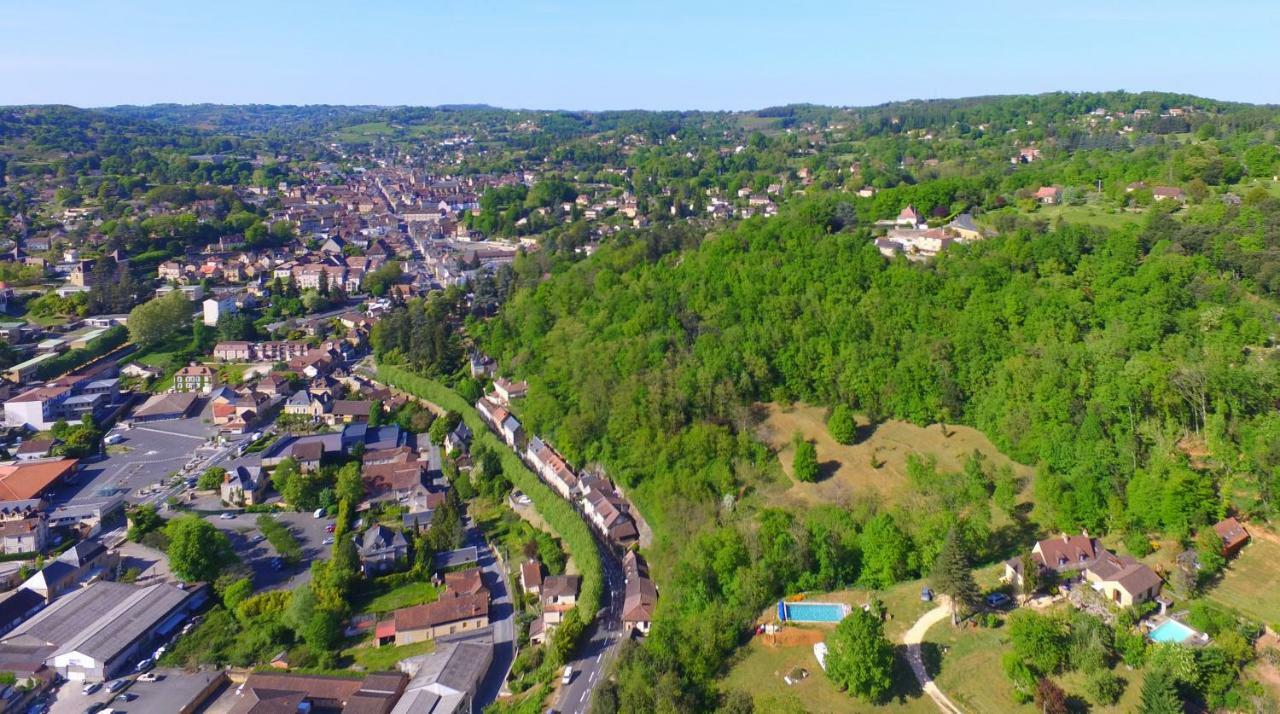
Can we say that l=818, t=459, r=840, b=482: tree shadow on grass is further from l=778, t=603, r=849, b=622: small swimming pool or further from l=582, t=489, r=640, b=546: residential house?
l=778, t=603, r=849, b=622: small swimming pool

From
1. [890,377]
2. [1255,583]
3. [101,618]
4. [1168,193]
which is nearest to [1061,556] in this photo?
[1255,583]

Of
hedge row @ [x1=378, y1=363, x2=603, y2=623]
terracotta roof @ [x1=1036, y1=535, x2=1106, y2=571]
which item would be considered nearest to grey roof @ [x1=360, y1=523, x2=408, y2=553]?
hedge row @ [x1=378, y1=363, x2=603, y2=623]

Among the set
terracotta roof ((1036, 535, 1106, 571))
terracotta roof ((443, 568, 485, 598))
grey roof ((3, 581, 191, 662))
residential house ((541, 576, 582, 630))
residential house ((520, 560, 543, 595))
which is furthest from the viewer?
residential house ((520, 560, 543, 595))

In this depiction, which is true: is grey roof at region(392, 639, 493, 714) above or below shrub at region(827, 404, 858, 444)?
below

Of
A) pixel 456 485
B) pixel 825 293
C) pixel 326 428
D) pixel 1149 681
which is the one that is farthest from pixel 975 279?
pixel 326 428

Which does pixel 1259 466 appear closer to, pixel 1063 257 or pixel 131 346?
pixel 1063 257

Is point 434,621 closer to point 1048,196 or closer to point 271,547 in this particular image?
point 271,547
